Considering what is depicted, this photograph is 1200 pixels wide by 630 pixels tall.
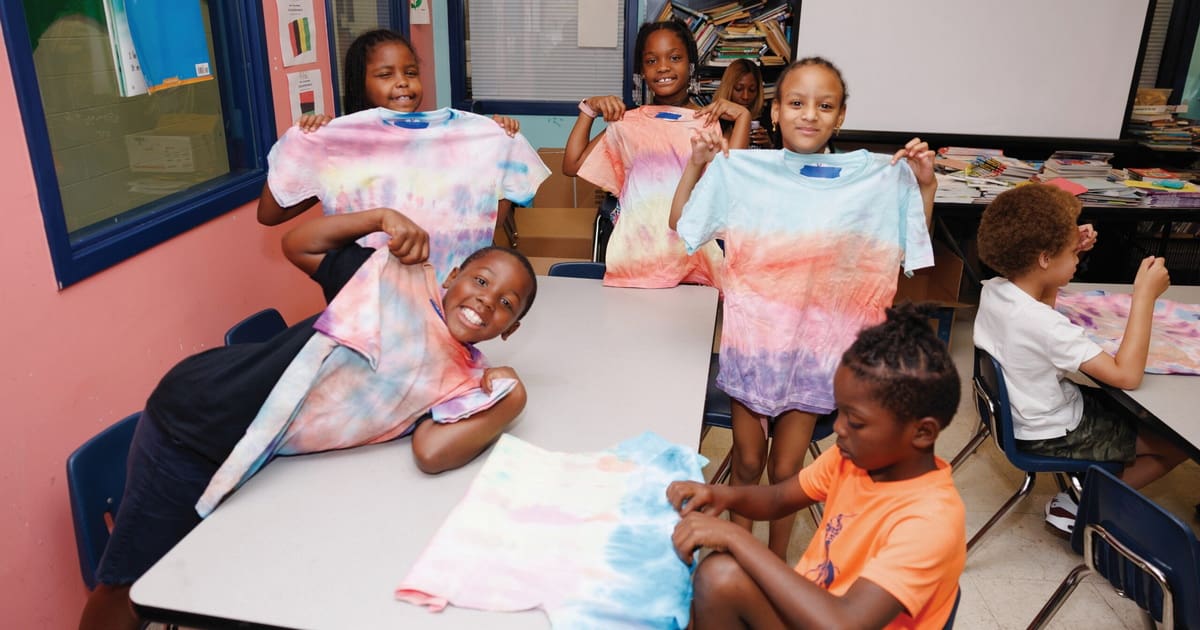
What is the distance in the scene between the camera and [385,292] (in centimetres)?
173

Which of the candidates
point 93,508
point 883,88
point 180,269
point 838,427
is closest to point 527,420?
point 838,427

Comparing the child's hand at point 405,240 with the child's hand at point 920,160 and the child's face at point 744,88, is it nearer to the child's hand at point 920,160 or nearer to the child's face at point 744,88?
the child's hand at point 920,160

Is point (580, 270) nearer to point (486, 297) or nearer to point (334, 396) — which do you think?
point (486, 297)

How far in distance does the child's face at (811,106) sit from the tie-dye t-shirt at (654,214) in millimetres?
755

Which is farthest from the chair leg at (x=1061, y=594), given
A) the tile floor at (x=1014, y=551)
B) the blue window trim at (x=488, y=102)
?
the blue window trim at (x=488, y=102)

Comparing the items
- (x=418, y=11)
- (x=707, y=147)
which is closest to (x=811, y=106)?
(x=707, y=147)

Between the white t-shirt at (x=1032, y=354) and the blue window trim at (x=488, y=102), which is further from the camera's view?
the blue window trim at (x=488, y=102)

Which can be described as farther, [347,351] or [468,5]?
[468,5]

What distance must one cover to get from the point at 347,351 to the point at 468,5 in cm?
440

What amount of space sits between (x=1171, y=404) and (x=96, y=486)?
2.59 m

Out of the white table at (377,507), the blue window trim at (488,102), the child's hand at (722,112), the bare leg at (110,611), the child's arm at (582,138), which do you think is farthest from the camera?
the blue window trim at (488,102)

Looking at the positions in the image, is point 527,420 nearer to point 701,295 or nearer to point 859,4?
point 701,295

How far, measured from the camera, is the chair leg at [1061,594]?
2.06m

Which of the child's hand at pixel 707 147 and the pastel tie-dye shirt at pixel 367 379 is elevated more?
the child's hand at pixel 707 147
